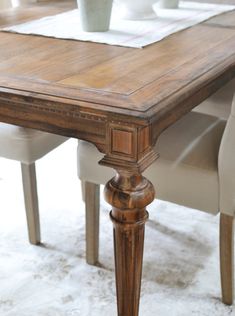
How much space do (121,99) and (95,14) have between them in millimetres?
645

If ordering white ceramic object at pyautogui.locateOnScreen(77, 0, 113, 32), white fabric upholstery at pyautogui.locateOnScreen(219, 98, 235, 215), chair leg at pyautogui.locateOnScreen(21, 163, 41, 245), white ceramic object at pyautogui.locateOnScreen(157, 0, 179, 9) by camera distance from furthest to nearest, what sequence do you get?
white ceramic object at pyautogui.locateOnScreen(157, 0, 179, 9)
chair leg at pyautogui.locateOnScreen(21, 163, 41, 245)
white ceramic object at pyautogui.locateOnScreen(77, 0, 113, 32)
white fabric upholstery at pyautogui.locateOnScreen(219, 98, 235, 215)

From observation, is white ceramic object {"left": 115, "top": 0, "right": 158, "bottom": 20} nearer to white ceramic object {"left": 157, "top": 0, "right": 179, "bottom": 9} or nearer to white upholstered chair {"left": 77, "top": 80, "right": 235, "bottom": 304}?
white ceramic object {"left": 157, "top": 0, "right": 179, "bottom": 9}

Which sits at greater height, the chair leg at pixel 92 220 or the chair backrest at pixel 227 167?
the chair backrest at pixel 227 167

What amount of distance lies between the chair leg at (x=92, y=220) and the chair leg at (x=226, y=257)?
0.43 metres

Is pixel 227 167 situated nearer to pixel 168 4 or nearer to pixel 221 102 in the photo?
pixel 221 102

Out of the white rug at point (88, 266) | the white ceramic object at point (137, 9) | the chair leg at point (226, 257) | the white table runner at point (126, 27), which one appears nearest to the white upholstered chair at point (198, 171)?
the chair leg at point (226, 257)

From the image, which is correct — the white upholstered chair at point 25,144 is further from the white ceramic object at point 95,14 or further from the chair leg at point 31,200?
the white ceramic object at point 95,14

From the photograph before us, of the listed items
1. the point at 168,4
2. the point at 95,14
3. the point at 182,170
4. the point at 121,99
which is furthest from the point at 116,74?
the point at 168,4

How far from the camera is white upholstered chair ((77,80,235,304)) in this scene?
1.38 meters

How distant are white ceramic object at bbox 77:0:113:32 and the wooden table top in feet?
0.39

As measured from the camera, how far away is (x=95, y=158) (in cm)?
150

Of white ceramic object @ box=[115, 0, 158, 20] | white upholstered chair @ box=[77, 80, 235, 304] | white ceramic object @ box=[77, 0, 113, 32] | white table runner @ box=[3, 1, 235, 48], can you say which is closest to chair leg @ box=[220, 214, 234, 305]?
white upholstered chair @ box=[77, 80, 235, 304]

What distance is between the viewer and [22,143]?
163 centimetres

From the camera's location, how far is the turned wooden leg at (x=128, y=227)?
44.2 inches
